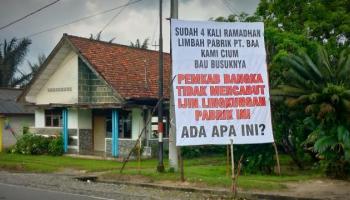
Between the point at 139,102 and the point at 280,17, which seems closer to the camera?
the point at 280,17

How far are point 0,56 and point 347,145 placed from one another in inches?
1661

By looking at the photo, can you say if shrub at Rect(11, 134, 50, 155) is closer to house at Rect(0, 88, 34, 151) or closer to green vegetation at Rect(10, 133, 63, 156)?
green vegetation at Rect(10, 133, 63, 156)

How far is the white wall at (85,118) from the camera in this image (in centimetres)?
3266

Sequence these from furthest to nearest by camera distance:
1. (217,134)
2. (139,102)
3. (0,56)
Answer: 1. (0,56)
2. (139,102)
3. (217,134)

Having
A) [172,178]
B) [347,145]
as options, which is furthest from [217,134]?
[347,145]

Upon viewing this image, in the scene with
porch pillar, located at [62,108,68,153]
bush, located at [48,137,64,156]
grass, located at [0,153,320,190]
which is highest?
porch pillar, located at [62,108,68,153]

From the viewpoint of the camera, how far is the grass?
17.1 meters

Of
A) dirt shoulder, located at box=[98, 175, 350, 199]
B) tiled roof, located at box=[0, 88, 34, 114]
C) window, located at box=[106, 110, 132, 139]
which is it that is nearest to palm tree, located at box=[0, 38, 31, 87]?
tiled roof, located at box=[0, 88, 34, 114]

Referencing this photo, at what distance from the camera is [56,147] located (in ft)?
106

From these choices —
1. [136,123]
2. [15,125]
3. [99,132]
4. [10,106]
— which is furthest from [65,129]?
Answer: [10,106]

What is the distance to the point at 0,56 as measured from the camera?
5259cm

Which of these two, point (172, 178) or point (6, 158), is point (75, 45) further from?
point (172, 178)

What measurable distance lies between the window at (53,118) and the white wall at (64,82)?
2.96 ft

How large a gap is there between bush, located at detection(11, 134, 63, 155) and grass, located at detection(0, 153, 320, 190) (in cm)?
96
